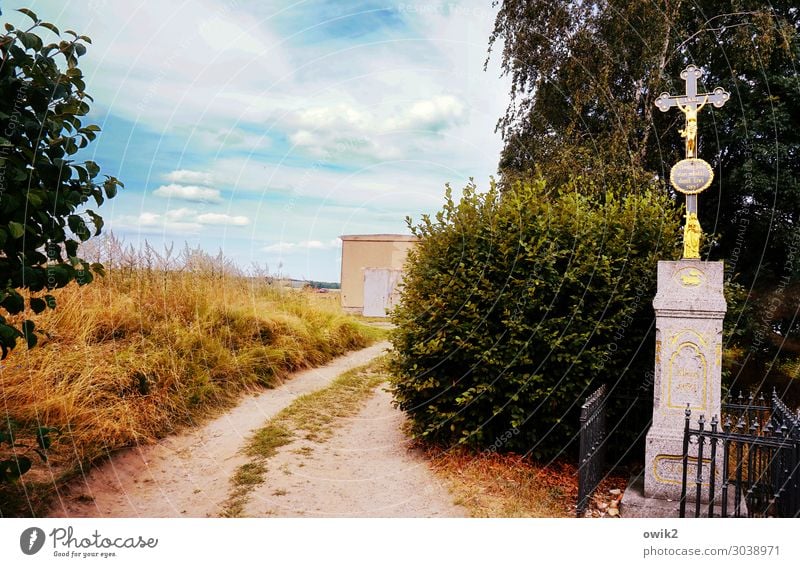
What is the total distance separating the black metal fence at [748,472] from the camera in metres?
3.06

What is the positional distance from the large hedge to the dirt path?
1.64 m

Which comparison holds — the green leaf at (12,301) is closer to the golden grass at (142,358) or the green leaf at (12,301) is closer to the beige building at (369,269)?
the golden grass at (142,358)

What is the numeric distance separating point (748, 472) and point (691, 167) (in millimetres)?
2015

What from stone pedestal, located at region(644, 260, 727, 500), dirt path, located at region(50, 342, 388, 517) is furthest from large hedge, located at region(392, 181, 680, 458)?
dirt path, located at region(50, 342, 388, 517)

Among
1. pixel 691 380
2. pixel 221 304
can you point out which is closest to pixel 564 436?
pixel 691 380

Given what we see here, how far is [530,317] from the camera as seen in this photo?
4.30m
